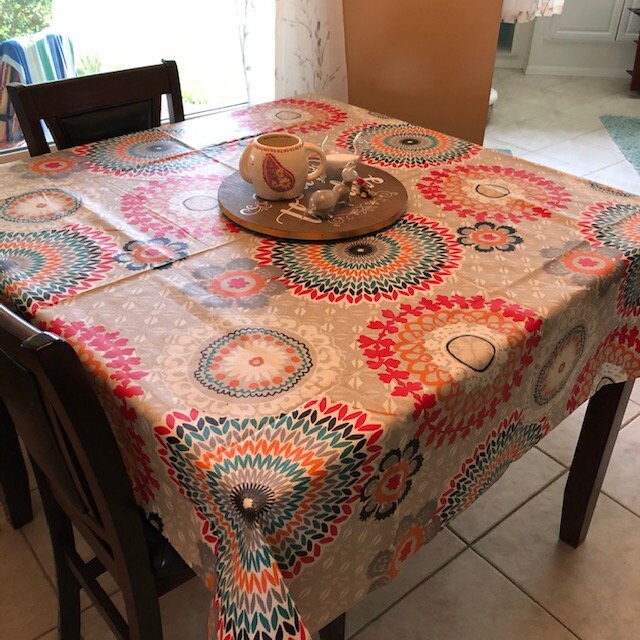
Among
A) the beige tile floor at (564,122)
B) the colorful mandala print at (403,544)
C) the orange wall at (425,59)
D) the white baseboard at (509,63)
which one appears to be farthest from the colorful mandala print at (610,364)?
the white baseboard at (509,63)

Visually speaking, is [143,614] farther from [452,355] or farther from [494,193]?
[494,193]

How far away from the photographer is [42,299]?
0.98 metres

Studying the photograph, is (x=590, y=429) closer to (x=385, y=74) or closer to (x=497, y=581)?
(x=497, y=581)

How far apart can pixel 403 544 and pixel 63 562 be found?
65 cm

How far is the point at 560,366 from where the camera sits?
102 centimetres

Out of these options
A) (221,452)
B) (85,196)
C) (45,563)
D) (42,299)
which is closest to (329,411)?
(221,452)

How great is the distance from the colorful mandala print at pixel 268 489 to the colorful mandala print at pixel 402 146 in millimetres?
813

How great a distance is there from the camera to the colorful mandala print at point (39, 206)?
1220 mm

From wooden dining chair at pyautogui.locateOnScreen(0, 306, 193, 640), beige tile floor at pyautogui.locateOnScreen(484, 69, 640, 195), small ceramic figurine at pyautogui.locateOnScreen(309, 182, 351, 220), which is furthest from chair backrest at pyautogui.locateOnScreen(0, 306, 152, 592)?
beige tile floor at pyautogui.locateOnScreen(484, 69, 640, 195)

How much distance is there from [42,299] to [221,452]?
0.43m

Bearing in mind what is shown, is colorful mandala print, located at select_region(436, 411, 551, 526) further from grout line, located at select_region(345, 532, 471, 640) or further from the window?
the window

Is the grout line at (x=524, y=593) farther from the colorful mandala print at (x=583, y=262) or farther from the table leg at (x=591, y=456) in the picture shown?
the colorful mandala print at (x=583, y=262)

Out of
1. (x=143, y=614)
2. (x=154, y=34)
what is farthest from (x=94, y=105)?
(x=143, y=614)

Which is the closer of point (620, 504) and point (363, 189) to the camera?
point (363, 189)
